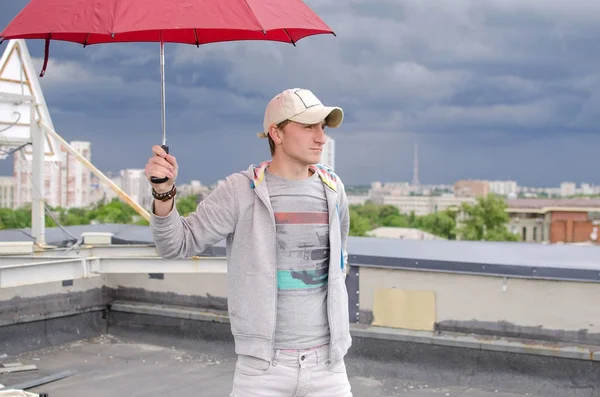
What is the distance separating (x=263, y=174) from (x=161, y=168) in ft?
1.43

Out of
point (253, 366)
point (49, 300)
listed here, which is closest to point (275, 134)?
point (253, 366)

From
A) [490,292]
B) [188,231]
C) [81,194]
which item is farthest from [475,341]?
[81,194]

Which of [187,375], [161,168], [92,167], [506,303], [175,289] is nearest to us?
[161,168]

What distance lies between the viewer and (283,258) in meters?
2.71

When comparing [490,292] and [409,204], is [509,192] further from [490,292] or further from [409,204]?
[490,292]

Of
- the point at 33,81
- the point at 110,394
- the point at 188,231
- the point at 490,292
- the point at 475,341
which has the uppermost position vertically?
the point at 33,81

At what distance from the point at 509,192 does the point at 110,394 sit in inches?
7478

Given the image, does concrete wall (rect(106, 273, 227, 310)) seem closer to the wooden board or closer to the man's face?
the wooden board

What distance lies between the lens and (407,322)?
6.31 metres

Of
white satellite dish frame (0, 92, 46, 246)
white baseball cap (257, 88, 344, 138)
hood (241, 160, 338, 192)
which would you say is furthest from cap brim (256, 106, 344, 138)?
white satellite dish frame (0, 92, 46, 246)

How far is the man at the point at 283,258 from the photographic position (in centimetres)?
266

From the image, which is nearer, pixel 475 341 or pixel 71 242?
pixel 475 341

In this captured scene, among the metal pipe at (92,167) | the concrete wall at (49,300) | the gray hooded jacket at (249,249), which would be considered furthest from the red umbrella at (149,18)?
the concrete wall at (49,300)

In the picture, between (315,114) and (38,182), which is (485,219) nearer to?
(38,182)
